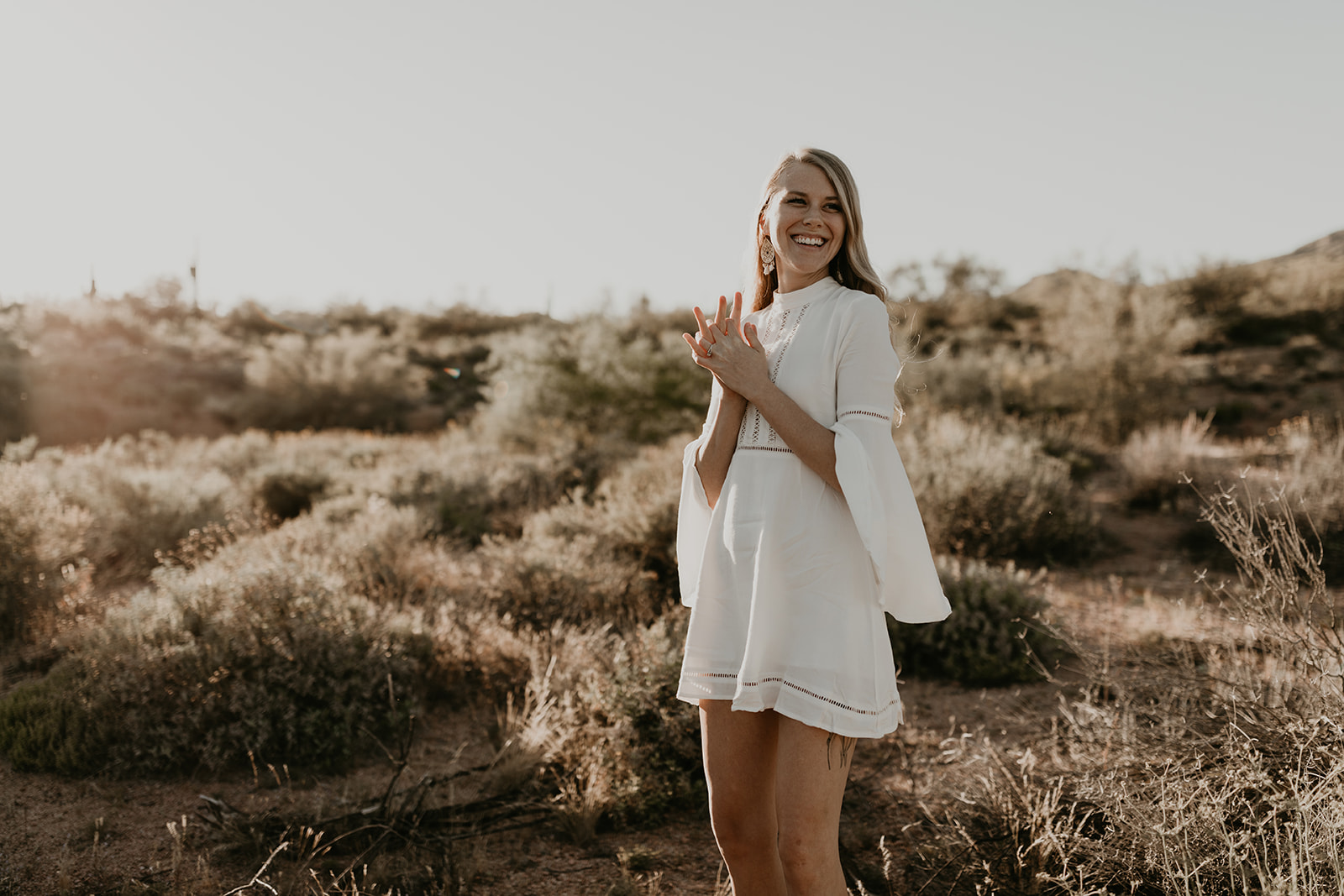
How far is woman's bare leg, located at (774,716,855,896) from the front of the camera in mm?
1602

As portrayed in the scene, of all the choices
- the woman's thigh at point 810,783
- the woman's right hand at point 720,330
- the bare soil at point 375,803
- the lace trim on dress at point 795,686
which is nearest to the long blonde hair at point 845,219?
the woman's right hand at point 720,330

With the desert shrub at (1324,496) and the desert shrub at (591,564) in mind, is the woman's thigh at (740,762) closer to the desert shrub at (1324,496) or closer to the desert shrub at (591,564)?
the desert shrub at (591,564)

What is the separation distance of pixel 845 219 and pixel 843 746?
3.99 feet

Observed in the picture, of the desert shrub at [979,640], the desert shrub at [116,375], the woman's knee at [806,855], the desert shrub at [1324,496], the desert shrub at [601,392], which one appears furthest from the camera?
the desert shrub at [116,375]

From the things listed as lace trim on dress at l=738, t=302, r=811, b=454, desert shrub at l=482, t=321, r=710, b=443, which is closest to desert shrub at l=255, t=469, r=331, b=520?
desert shrub at l=482, t=321, r=710, b=443

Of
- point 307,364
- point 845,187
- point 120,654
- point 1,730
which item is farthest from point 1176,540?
point 307,364

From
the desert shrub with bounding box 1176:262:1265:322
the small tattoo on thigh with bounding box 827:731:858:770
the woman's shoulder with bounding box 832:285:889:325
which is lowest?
the small tattoo on thigh with bounding box 827:731:858:770

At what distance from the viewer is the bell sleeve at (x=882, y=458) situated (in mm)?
1675

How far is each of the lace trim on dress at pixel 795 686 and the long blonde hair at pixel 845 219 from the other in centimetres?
94

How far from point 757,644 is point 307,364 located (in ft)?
76.3

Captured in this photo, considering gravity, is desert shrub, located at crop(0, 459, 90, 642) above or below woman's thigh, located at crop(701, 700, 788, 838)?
below

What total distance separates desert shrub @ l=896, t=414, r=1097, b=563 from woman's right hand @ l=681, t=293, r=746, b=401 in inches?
207

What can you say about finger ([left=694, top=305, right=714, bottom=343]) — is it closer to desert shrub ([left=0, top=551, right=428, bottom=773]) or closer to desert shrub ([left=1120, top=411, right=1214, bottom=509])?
desert shrub ([left=0, top=551, right=428, bottom=773])

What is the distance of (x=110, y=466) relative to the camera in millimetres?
8555
